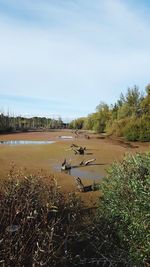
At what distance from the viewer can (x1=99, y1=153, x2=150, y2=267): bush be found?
7.80m

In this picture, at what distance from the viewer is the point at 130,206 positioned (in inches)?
325

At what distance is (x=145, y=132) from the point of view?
181 ft

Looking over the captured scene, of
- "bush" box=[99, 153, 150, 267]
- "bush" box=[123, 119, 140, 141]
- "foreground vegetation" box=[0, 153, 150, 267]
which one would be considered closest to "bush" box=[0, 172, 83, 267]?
"foreground vegetation" box=[0, 153, 150, 267]

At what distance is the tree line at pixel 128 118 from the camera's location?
186 ft

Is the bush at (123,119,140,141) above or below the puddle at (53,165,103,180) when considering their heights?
above

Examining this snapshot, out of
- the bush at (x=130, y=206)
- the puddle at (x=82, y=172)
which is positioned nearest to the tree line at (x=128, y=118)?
the puddle at (x=82, y=172)

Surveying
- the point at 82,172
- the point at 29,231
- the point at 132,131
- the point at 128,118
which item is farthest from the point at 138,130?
the point at 29,231

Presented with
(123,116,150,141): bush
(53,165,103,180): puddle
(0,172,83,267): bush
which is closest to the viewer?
(0,172,83,267): bush

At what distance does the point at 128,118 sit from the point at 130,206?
59.8m

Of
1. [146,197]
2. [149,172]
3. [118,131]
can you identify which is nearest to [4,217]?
[146,197]

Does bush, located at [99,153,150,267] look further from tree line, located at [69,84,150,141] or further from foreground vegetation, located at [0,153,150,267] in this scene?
tree line, located at [69,84,150,141]

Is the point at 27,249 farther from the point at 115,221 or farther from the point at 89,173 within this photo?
the point at 89,173

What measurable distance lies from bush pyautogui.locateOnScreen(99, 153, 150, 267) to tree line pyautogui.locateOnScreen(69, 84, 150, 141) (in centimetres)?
4602

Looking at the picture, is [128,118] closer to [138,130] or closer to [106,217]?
[138,130]
